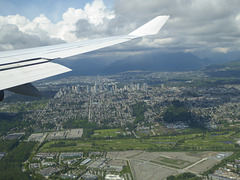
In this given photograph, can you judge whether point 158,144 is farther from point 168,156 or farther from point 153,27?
point 153,27

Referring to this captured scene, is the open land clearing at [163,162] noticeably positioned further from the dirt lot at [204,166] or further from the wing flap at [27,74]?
the wing flap at [27,74]

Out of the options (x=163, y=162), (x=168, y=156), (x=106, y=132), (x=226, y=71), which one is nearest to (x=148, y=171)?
(x=163, y=162)

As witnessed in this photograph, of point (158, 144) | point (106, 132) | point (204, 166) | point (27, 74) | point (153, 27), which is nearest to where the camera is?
point (27, 74)

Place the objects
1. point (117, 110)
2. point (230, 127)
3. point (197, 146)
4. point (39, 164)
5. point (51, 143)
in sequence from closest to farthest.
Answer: point (39, 164) < point (197, 146) < point (51, 143) < point (230, 127) < point (117, 110)

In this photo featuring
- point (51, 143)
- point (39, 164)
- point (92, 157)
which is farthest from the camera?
point (51, 143)

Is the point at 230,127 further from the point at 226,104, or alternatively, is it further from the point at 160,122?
the point at 226,104

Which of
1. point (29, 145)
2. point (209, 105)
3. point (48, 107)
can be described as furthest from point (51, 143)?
point (209, 105)

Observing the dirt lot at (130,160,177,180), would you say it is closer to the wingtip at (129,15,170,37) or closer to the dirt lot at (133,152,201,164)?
the dirt lot at (133,152,201,164)
